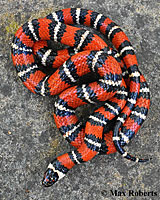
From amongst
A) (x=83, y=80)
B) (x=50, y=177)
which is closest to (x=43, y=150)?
(x=50, y=177)

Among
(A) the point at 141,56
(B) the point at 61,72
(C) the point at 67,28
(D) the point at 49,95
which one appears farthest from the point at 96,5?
(D) the point at 49,95

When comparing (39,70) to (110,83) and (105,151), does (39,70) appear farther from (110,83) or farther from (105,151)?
(105,151)

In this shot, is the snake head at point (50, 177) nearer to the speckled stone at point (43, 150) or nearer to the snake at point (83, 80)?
the snake at point (83, 80)

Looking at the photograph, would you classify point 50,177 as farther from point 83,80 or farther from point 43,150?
point 83,80

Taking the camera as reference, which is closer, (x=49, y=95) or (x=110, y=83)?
(x=110, y=83)

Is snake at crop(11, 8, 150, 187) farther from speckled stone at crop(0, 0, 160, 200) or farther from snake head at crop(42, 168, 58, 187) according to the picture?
speckled stone at crop(0, 0, 160, 200)

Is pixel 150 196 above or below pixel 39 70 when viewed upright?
below
